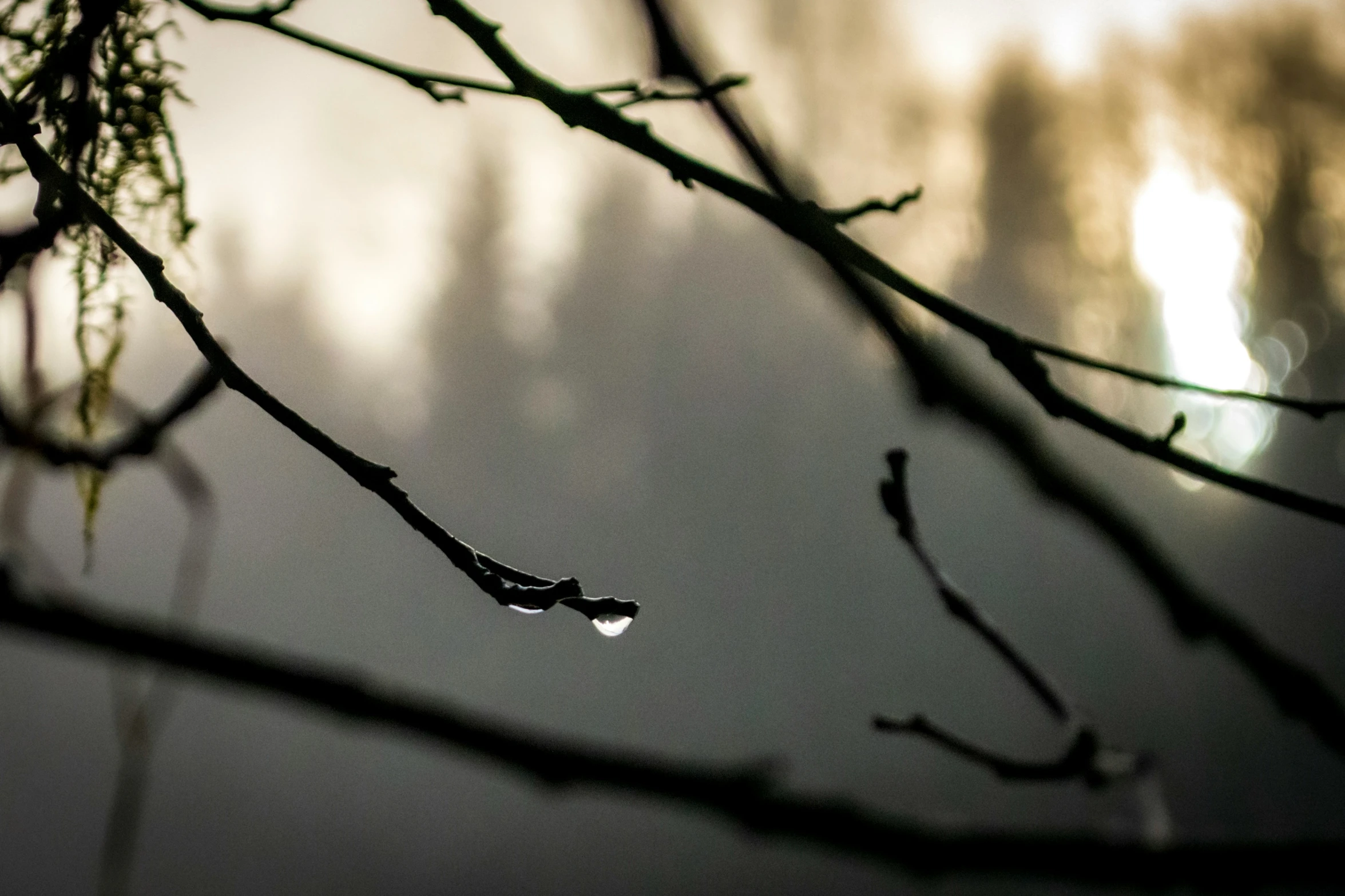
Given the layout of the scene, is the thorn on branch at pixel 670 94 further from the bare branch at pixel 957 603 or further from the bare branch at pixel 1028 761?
the bare branch at pixel 1028 761

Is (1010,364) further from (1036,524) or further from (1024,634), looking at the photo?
(1036,524)

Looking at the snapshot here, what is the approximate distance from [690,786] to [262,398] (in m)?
0.22

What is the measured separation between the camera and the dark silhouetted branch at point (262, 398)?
309 millimetres

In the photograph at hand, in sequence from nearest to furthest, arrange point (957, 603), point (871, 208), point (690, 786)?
point (690, 786) < point (871, 208) < point (957, 603)

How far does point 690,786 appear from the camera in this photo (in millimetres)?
188

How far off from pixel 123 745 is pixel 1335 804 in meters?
7.38

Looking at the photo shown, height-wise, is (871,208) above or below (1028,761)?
above

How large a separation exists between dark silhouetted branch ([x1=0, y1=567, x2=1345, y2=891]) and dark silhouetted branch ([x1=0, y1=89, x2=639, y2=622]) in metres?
0.12

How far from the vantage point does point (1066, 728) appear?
0.55 m

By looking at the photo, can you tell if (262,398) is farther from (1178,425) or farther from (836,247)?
(1178,425)

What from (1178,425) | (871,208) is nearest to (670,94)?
(871,208)

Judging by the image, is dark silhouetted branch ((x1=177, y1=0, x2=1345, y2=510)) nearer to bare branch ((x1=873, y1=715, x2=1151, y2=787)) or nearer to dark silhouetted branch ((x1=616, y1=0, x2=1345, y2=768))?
dark silhouetted branch ((x1=616, y1=0, x2=1345, y2=768))

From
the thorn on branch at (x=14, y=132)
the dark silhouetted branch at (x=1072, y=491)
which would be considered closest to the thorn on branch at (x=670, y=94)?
the dark silhouetted branch at (x=1072, y=491)

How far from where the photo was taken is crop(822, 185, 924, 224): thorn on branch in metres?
0.35
